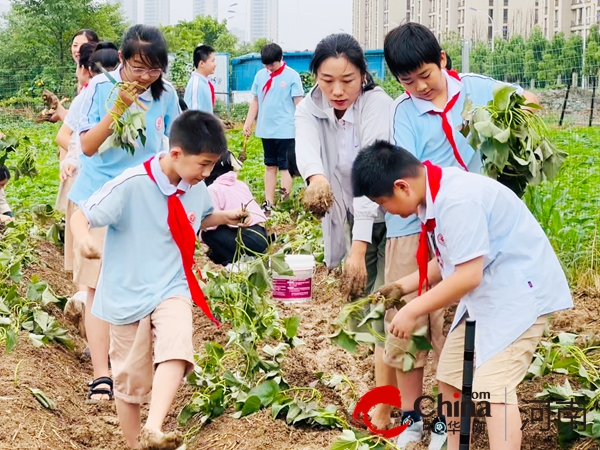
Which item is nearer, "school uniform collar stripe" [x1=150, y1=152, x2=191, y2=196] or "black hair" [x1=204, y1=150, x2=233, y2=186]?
"school uniform collar stripe" [x1=150, y1=152, x2=191, y2=196]

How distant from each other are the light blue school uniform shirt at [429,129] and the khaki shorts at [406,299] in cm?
4

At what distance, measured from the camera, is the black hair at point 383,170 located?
9.98 ft

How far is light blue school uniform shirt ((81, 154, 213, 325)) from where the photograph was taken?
139 inches

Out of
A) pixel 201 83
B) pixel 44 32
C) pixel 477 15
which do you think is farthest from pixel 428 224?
pixel 477 15

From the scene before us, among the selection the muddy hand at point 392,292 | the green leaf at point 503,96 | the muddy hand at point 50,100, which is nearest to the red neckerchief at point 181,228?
the muddy hand at point 392,292

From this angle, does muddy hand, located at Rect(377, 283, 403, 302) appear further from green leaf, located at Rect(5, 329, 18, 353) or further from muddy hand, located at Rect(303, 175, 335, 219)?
green leaf, located at Rect(5, 329, 18, 353)

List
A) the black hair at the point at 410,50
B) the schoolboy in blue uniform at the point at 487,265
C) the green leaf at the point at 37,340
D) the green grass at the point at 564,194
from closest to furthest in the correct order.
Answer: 1. the schoolboy in blue uniform at the point at 487,265
2. the black hair at the point at 410,50
3. the green leaf at the point at 37,340
4. the green grass at the point at 564,194

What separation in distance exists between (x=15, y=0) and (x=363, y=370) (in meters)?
38.4

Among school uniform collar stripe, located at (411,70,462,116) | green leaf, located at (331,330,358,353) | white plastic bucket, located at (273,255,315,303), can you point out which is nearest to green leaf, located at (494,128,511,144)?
school uniform collar stripe, located at (411,70,462,116)

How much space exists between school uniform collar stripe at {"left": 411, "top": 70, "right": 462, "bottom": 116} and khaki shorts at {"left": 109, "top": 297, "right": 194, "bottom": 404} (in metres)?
1.13

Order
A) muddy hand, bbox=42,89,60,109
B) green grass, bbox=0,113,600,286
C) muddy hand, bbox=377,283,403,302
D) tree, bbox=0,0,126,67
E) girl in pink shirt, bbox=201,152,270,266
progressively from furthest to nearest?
tree, bbox=0,0,126,67, green grass, bbox=0,113,600,286, muddy hand, bbox=42,89,60,109, girl in pink shirt, bbox=201,152,270,266, muddy hand, bbox=377,283,403,302

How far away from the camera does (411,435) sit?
383 cm

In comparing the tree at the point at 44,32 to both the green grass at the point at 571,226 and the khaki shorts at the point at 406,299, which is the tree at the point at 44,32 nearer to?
the green grass at the point at 571,226

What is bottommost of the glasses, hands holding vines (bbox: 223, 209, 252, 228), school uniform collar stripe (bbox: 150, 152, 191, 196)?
hands holding vines (bbox: 223, 209, 252, 228)
